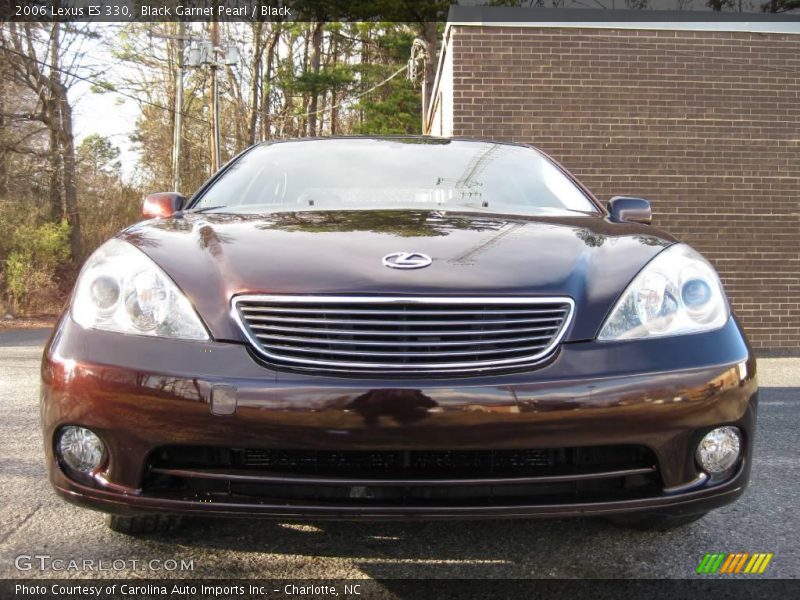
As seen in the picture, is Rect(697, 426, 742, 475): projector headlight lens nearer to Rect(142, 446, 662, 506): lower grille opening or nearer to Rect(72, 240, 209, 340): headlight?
Rect(142, 446, 662, 506): lower grille opening

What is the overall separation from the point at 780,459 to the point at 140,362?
3.02 m

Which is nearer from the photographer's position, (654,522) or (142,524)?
(142,524)

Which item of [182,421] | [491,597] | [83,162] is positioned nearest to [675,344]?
[491,597]

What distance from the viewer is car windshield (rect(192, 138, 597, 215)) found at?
2893mm

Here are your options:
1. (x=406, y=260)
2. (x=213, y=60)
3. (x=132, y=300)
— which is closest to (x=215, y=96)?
(x=213, y=60)

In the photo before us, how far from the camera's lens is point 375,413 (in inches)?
68.8

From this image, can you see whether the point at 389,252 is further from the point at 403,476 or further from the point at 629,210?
the point at 629,210

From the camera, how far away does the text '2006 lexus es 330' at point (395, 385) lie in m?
1.77

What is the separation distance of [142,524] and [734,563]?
6.15ft

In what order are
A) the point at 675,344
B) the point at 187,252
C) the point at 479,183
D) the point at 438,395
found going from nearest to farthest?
the point at 438,395 → the point at 675,344 → the point at 187,252 → the point at 479,183

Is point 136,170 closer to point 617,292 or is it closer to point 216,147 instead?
point 216,147

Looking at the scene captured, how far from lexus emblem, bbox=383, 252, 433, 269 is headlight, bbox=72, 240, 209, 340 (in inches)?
21.1

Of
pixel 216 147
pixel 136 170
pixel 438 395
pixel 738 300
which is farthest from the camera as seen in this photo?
pixel 136 170

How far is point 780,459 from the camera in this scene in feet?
11.3
